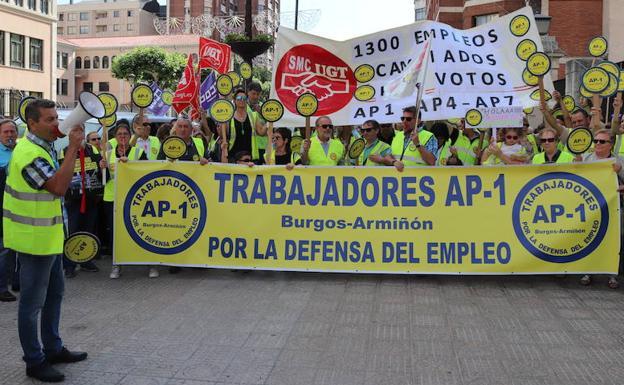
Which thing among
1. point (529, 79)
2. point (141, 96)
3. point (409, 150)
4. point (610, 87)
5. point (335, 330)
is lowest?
point (335, 330)

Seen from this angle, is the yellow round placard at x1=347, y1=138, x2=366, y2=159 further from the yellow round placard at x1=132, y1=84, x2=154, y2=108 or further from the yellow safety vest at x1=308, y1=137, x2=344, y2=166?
the yellow round placard at x1=132, y1=84, x2=154, y2=108

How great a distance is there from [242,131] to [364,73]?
1.73 metres

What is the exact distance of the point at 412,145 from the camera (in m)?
7.07

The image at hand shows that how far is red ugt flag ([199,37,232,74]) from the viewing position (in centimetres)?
1016

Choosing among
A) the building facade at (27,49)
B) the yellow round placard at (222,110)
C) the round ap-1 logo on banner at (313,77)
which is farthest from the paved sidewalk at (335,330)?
the building facade at (27,49)

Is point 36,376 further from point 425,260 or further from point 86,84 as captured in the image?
point 86,84

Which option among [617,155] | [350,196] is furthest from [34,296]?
[617,155]

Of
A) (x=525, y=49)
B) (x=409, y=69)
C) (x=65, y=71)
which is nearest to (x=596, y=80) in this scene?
(x=525, y=49)

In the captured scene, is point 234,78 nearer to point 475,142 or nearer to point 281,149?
point 281,149

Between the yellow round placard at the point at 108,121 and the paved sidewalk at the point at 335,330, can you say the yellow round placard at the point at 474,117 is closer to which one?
the paved sidewalk at the point at 335,330

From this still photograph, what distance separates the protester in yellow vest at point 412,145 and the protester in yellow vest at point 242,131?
1928 millimetres

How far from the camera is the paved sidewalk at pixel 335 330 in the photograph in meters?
4.18

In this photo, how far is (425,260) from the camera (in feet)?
21.8

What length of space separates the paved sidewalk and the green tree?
178 feet
